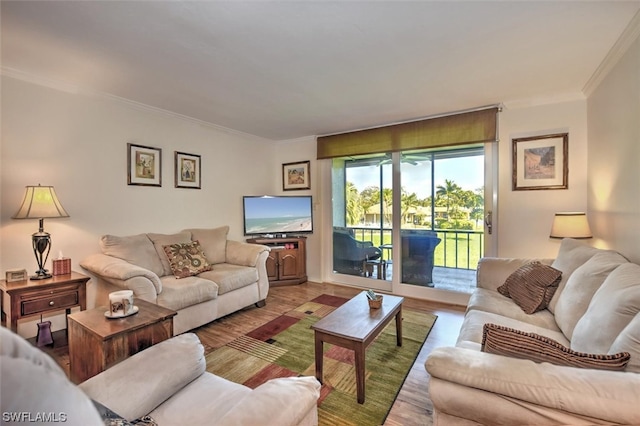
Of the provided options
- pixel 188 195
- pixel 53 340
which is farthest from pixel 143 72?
pixel 53 340

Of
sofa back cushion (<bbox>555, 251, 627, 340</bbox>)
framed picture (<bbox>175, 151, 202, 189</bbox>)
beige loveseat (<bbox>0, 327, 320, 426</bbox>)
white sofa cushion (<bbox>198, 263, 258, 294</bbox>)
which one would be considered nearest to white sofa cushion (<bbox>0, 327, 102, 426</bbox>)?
beige loveseat (<bbox>0, 327, 320, 426</bbox>)

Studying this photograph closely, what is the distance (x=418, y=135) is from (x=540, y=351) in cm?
306

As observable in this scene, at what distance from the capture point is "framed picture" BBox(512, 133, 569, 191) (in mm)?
3031

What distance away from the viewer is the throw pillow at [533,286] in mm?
2141

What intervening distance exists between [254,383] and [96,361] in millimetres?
971

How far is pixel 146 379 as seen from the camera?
3.75 feet

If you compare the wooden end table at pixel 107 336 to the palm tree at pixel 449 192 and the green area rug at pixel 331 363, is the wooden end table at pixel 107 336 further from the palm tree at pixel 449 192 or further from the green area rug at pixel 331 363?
the palm tree at pixel 449 192

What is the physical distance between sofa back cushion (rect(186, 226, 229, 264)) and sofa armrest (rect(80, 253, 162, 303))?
103 cm

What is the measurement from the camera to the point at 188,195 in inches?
150

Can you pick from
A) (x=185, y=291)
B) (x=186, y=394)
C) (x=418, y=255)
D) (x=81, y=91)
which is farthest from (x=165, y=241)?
(x=418, y=255)

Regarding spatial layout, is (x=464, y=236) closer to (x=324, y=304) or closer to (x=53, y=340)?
(x=324, y=304)

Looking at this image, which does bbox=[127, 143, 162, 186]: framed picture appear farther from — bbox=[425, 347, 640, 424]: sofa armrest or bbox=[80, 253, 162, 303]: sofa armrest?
bbox=[425, 347, 640, 424]: sofa armrest

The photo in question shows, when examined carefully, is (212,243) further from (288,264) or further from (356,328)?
(356,328)

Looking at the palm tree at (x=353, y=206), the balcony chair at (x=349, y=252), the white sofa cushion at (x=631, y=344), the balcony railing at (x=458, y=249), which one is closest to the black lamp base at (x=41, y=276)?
the balcony chair at (x=349, y=252)
